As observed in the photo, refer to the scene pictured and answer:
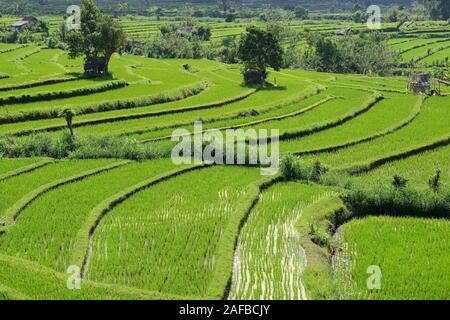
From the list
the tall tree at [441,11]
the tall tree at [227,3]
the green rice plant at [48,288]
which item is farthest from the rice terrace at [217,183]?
the tall tree at [227,3]

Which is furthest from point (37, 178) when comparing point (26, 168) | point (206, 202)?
point (206, 202)

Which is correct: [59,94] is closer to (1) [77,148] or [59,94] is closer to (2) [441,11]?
(1) [77,148]

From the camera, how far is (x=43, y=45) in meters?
64.4

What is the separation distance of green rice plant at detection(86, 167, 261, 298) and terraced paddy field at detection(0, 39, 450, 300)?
0.05 m

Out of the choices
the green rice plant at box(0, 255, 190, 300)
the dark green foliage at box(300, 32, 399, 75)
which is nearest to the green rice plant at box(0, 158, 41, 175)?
the green rice plant at box(0, 255, 190, 300)

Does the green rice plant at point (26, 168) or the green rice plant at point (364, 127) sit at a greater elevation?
the green rice plant at point (26, 168)

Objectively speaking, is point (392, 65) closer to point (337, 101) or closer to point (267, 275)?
point (337, 101)

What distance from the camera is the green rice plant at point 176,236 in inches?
543

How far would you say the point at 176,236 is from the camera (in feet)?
53.0

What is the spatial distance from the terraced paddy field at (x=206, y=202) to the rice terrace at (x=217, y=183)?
0.06 meters

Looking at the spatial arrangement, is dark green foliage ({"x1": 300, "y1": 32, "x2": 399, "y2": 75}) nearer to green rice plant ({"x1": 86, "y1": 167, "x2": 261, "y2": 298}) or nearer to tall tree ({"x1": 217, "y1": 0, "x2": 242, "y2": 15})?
green rice plant ({"x1": 86, "y1": 167, "x2": 261, "y2": 298})

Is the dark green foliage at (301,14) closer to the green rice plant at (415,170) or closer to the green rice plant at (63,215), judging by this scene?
the green rice plant at (415,170)

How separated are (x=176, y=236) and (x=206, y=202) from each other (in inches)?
118

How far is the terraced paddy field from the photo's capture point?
13.8 metres
